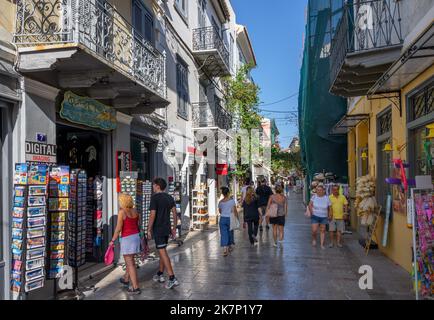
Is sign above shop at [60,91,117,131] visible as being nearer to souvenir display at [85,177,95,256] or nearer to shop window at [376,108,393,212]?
souvenir display at [85,177,95,256]

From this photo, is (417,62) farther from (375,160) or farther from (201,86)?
(201,86)

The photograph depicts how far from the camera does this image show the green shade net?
1243 cm

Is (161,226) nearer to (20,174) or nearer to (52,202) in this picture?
(52,202)

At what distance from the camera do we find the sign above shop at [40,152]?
219 inches

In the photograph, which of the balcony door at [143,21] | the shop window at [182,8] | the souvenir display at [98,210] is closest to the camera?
the souvenir display at [98,210]

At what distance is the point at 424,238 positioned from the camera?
17.4ft

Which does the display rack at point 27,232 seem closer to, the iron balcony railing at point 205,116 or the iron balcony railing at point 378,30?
Answer: the iron balcony railing at point 378,30

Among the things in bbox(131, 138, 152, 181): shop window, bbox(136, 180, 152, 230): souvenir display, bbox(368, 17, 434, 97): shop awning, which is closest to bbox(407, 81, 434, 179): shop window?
bbox(368, 17, 434, 97): shop awning

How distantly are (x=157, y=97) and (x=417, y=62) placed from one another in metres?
5.40

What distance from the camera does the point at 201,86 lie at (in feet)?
53.7

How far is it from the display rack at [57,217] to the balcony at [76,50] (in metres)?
1.59

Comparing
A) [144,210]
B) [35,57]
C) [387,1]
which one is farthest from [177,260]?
[387,1]

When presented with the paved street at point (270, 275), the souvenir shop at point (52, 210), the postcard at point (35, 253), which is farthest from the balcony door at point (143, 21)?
the postcard at point (35, 253)

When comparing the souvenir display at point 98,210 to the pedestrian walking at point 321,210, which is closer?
the souvenir display at point 98,210
